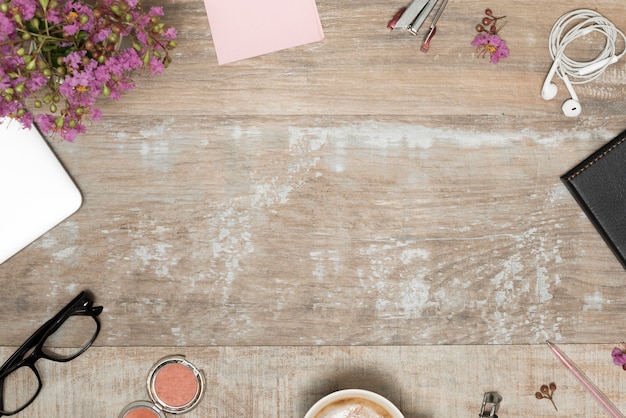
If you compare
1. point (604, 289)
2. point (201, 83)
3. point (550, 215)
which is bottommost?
point (604, 289)

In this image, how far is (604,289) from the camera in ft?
3.22

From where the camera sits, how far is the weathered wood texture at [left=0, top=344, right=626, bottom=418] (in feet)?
3.18

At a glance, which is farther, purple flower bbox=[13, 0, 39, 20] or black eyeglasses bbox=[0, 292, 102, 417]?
black eyeglasses bbox=[0, 292, 102, 417]

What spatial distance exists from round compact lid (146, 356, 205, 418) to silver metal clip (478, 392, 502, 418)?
1.46 feet

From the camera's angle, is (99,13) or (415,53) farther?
(415,53)

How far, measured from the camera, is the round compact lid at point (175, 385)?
96 cm

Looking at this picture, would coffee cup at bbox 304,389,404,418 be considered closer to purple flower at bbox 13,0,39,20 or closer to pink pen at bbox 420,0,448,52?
pink pen at bbox 420,0,448,52

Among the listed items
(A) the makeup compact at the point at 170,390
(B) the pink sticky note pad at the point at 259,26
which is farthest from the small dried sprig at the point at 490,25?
(A) the makeup compact at the point at 170,390

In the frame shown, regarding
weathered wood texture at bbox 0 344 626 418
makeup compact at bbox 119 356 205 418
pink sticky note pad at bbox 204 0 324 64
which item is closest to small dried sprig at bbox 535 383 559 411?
weathered wood texture at bbox 0 344 626 418

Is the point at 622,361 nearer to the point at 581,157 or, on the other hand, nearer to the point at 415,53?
the point at 581,157

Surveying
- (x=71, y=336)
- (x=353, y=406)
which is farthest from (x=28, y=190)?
(x=353, y=406)

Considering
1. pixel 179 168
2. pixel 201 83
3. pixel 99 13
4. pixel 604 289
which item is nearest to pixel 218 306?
pixel 179 168

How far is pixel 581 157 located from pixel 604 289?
214mm

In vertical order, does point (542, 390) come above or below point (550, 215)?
below
